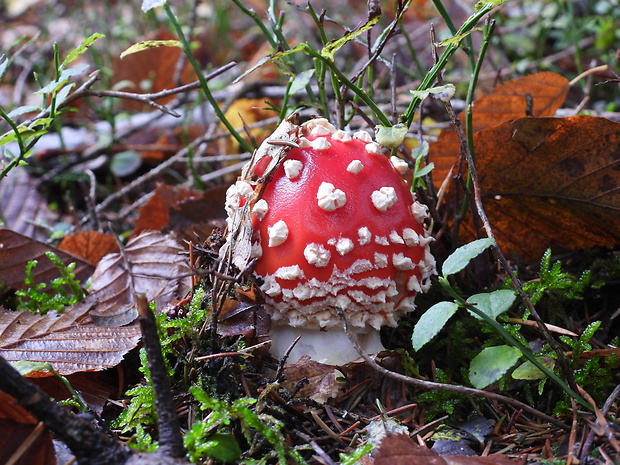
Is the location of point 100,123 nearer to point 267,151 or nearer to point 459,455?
point 267,151

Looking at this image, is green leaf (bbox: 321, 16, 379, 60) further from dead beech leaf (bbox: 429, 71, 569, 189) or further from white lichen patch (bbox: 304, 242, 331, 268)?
dead beech leaf (bbox: 429, 71, 569, 189)

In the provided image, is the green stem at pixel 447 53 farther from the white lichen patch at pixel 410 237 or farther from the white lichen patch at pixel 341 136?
the white lichen patch at pixel 410 237

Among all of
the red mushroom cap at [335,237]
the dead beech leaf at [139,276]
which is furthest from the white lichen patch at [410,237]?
the dead beech leaf at [139,276]

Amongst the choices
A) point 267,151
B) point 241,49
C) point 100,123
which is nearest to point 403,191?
point 267,151

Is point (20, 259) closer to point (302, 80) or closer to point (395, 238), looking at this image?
point (302, 80)

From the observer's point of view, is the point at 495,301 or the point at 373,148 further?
the point at 373,148

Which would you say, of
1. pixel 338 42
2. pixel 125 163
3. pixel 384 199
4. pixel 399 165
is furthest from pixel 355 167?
pixel 125 163

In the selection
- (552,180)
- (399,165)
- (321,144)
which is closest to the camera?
(321,144)
